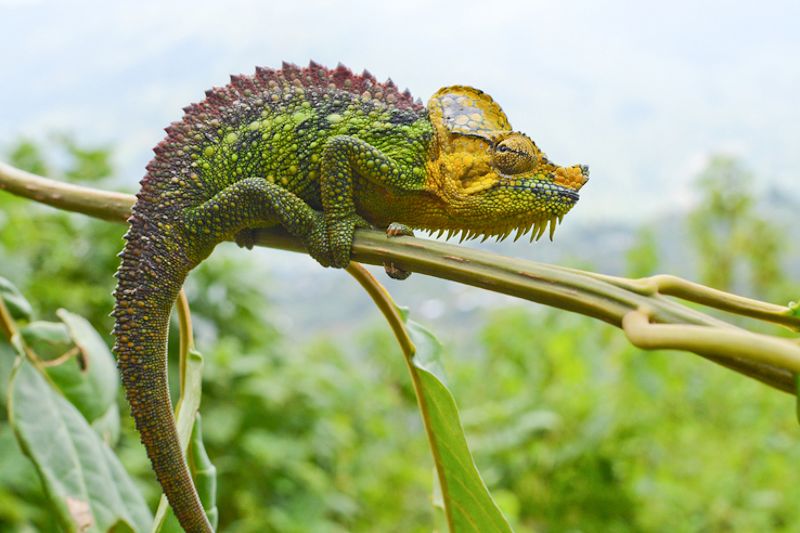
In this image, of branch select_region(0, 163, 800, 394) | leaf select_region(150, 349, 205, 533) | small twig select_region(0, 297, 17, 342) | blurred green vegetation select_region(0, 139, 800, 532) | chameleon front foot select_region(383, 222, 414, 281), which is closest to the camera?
branch select_region(0, 163, 800, 394)

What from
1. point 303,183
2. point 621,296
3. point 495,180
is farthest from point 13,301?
point 621,296

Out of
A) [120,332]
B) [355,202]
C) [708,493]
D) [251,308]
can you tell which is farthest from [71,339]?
[708,493]

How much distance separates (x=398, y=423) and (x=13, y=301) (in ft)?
12.8

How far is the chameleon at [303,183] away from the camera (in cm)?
83

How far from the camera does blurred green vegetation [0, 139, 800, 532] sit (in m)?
2.95

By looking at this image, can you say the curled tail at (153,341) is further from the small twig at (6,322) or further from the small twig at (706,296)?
the small twig at (706,296)

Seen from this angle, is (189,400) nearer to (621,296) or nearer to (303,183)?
(303,183)

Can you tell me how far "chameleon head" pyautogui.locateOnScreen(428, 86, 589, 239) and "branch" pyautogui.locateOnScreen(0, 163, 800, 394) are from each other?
0.27 m

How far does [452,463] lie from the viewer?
2.81 ft

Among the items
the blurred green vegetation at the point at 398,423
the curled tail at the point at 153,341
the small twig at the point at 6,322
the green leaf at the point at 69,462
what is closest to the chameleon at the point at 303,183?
the curled tail at the point at 153,341

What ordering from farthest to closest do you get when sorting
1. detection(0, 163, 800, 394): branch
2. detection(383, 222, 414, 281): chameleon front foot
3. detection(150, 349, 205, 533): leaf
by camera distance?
detection(150, 349, 205, 533): leaf, detection(383, 222, 414, 281): chameleon front foot, detection(0, 163, 800, 394): branch

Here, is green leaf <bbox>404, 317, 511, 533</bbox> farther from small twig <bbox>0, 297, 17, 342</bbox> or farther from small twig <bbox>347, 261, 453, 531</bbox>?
small twig <bbox>0, 297, 17, 342</bbox>

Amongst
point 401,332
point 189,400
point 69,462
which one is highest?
point 401,332

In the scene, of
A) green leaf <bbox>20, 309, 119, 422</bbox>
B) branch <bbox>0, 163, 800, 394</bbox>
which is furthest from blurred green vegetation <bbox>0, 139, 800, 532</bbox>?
branch <bbox>0, 163, 800, 394</bbox>
